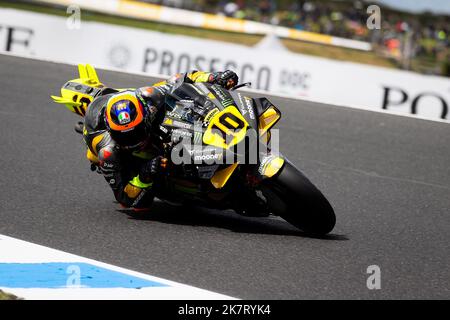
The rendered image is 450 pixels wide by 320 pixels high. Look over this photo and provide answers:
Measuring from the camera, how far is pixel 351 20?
32.2 metres

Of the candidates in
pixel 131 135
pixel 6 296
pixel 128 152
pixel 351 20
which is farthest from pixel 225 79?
pixel 351 20

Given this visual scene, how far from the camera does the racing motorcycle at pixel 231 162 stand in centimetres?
581

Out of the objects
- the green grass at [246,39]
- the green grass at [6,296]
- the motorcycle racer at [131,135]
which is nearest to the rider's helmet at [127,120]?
the motorcycle racer at [131,135]

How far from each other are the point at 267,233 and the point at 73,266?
170cm

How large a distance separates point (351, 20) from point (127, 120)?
2737 cm

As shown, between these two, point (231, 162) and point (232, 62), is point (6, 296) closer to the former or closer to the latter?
point (231, 162)

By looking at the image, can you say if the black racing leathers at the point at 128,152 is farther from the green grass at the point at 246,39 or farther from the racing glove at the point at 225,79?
the green grass at the point at 246,39

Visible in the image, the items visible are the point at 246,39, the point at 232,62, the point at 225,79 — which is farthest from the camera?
the point at 246,39

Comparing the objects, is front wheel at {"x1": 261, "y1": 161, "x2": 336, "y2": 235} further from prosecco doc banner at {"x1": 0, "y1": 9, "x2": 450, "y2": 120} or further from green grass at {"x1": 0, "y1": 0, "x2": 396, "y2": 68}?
green grass at {"x1": 0, "y1": 0, "x2": 396, "y2": 68}

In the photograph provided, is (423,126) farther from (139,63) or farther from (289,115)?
(139,63)

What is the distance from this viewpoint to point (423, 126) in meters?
13.0

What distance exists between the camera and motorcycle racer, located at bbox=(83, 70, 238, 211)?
5.95m

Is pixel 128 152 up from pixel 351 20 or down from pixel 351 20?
down

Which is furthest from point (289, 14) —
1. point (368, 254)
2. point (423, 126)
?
point (368, 254)
